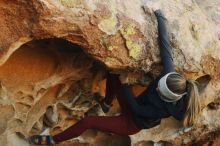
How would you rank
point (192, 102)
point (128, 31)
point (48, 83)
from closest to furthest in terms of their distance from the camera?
point (192, 102) → point (128, 31) → point (48, 83)

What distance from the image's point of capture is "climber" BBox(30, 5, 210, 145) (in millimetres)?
3709

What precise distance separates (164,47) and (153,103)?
0.53m

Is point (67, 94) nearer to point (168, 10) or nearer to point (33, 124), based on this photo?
point (33, 124)

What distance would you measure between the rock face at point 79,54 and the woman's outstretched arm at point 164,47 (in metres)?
0.06

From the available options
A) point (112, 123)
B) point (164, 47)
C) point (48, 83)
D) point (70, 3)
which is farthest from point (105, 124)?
point (70, 3)

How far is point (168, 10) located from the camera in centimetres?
438

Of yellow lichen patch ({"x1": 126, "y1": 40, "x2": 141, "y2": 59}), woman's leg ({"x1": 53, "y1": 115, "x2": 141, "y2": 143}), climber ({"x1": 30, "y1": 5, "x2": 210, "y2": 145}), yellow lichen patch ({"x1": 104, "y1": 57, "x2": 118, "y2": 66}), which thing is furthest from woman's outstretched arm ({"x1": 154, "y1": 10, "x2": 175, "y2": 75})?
woman's leg ({"x1": 53, "y1": 115, "x2": 141, "y2": 143})

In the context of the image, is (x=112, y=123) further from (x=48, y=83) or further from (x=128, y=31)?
(x=128, y=31)

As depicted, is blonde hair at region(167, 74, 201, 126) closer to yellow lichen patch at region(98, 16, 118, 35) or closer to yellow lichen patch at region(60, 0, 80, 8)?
yellow lichen patch at region(98, 16, 118, 35)

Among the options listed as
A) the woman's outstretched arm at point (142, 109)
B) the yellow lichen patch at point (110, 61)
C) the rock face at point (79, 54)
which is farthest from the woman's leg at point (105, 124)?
the yellow lichen patch at point (110, 61)

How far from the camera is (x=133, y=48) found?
3.98m

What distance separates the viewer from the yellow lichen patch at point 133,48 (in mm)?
3934

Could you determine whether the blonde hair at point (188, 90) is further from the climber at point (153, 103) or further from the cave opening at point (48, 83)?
the cave opening at point (48, 83)

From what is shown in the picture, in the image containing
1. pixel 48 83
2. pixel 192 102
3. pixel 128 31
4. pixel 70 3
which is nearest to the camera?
pixel 70 3
